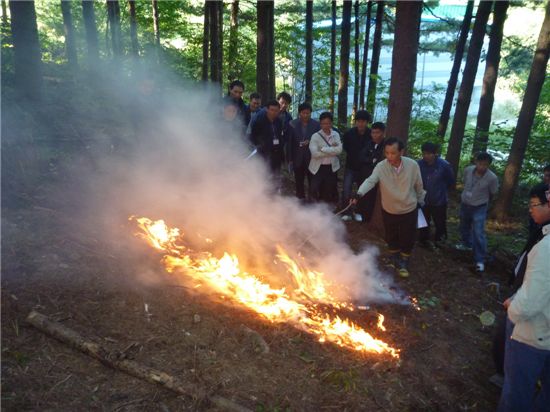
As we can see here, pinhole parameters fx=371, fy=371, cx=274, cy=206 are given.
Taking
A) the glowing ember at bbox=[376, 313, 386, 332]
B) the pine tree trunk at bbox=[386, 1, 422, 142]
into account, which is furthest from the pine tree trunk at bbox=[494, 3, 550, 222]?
the glowing ember at bbox=[376, 313, 386, 332]

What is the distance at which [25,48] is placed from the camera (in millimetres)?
9688

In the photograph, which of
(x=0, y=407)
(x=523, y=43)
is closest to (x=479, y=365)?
(x=0, y=407)

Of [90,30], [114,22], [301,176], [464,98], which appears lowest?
[301,176]

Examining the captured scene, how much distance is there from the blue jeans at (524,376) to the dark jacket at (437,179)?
4.47 meters

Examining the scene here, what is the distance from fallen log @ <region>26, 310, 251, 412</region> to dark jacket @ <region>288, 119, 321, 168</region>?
5.63 metres

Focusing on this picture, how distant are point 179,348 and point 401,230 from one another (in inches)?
172

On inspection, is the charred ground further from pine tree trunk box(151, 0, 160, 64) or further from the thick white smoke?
pine tree trunk box(151, 0, 160, 64)

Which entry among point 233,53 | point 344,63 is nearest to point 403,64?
point 344,63

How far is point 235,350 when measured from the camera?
14.0 ft

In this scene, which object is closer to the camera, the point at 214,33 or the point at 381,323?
the point at 381,323

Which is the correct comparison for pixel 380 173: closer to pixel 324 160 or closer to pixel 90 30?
pixel 324 160

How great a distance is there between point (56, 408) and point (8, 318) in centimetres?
137

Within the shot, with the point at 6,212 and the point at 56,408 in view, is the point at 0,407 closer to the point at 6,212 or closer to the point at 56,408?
the point at 56,408

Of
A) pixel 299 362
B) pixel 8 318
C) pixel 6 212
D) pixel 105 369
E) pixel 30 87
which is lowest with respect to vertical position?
pixel 299 362
